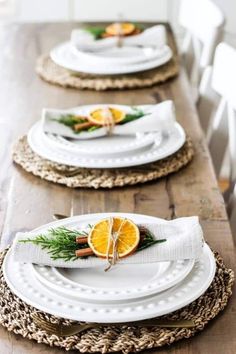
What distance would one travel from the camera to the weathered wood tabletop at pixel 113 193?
1.00 metres

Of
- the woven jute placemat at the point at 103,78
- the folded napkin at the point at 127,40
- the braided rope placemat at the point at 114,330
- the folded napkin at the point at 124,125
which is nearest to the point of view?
the braided rope placemat at the point at 114,330

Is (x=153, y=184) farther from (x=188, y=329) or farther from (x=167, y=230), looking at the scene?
(x=188, y=329)

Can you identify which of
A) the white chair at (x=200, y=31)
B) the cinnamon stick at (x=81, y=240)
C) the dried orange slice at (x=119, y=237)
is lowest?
the white chair at (x=200, y=31)

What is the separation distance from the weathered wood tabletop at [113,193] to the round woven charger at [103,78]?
0.02m

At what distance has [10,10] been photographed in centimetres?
355

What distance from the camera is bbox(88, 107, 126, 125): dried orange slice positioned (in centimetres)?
159

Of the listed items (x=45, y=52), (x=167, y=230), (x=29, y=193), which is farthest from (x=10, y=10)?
(x=167, y=230)

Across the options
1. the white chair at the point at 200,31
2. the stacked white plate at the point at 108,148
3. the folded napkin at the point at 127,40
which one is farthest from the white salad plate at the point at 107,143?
the white chair at the point at 200,31

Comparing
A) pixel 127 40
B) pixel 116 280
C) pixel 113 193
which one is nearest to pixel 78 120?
pixel 113 193

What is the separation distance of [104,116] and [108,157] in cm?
15

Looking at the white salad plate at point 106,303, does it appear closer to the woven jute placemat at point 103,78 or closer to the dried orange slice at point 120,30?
the woven jute placemat at point 103,78

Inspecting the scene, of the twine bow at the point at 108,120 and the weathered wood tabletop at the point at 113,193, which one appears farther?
the twine bow at the point at 108,120

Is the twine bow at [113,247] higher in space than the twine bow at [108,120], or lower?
higher

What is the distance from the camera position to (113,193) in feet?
4.62
